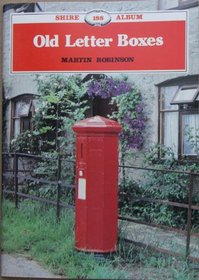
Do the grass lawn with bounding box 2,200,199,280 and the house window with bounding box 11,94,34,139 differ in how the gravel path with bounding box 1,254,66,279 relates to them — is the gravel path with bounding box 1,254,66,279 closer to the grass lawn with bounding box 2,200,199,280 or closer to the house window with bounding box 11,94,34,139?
the grass lawn with bounding box 2,200,199,280

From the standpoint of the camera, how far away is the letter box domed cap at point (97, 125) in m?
5.37

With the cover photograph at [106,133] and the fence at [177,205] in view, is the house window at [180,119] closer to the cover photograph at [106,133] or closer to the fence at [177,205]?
the cover photograph at [106,133]

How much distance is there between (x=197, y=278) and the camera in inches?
212

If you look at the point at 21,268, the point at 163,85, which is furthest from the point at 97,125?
the point at 21,268

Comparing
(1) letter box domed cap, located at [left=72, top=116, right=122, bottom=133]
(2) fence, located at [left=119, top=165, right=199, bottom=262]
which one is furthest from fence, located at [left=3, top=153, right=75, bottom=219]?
(2) fence, located at [left=119, top=165, right=199, bottom=262]

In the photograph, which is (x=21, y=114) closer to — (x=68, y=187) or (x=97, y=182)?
(x=68, y=187)

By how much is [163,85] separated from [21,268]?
7.75 ft

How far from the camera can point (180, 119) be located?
5.68m

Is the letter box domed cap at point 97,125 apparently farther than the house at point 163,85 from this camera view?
No

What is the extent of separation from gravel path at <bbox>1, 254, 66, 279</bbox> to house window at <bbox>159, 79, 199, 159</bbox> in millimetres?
1788

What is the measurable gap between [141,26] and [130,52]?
28cm

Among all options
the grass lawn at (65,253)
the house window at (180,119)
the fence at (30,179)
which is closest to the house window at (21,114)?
the fence at (30,179)

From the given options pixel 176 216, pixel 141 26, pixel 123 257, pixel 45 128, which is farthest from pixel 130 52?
pixel 123 257

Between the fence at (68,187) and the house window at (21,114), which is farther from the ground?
the house window at (21,114)
